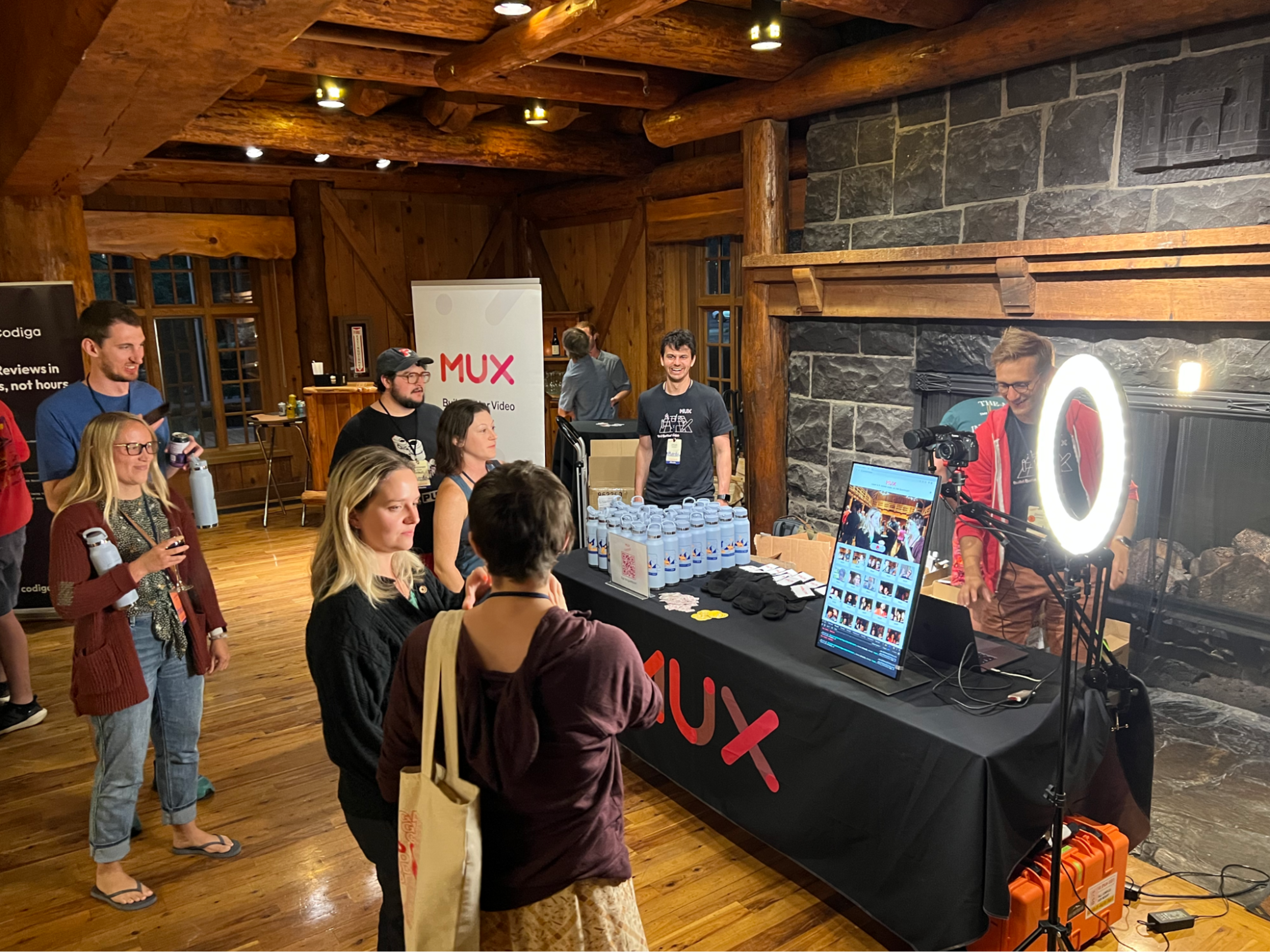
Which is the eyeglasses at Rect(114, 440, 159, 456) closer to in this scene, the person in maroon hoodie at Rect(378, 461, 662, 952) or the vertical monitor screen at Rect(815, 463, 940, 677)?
the person in maroon hoodie at Rect(378, 461, 662, 952)

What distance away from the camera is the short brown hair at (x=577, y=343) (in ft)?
21.7

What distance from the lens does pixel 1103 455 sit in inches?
71.6

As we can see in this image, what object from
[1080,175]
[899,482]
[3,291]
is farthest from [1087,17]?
[3,291]

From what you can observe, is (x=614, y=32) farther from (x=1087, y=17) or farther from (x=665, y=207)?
(x=665, y=207)

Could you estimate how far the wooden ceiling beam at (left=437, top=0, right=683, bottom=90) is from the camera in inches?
135

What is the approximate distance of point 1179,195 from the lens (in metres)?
3.32

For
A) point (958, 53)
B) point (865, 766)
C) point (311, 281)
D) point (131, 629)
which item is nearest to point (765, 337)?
point (958, 53)

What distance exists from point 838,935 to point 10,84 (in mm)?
3968

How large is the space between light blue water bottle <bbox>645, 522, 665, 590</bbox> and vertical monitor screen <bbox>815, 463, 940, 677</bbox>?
0.67 m

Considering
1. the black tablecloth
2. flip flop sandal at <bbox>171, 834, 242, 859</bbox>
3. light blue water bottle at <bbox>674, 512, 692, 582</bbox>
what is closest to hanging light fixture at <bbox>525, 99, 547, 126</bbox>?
light blue water bottle at <bbox>674, 512, 692, 582</bbox>

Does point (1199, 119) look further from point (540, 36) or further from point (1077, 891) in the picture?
point (1077, 891)

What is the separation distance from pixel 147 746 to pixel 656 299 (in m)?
5.60

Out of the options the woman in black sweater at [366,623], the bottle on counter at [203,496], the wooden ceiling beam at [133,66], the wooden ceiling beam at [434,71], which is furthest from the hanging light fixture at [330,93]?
the woman in black sweater at [366,623]

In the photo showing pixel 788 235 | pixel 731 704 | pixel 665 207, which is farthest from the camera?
pixel 665 207
